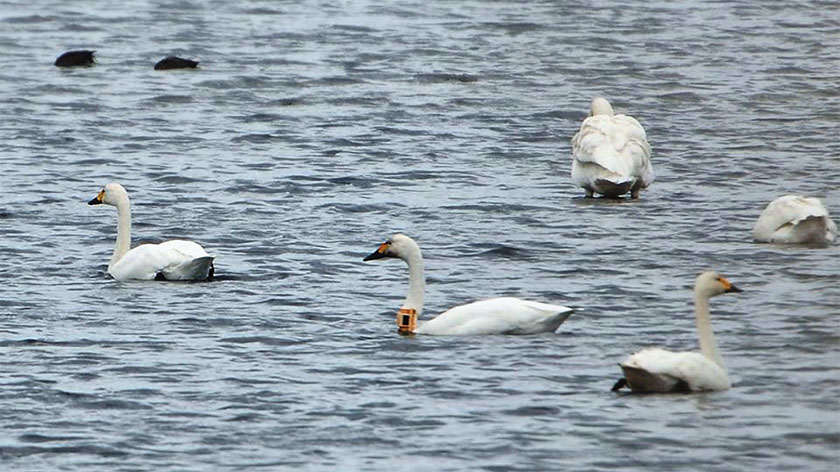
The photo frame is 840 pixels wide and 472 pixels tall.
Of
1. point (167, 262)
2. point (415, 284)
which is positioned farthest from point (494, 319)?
point (167, 262)

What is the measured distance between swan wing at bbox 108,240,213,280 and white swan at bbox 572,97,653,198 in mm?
5314

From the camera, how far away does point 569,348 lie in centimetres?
1510

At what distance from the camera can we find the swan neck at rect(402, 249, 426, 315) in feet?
52.5

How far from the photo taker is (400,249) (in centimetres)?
1617

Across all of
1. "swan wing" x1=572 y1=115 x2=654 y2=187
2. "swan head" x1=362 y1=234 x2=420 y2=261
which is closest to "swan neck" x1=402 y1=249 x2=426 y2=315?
A: "swan head" x1=362 y1=234 x2=420 y2=261

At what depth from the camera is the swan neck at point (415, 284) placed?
16.0m

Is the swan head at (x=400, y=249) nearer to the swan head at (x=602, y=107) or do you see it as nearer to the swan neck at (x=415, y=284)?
the swan neck at (x=415, y=284)

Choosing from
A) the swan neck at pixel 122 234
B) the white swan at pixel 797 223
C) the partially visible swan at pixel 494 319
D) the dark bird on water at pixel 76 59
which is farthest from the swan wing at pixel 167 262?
the dark bird on water at pixel 76 59

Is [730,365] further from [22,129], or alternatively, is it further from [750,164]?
[22,129]

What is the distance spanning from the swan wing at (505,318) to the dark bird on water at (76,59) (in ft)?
70.4

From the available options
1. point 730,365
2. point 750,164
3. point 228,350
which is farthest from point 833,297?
point 750,164

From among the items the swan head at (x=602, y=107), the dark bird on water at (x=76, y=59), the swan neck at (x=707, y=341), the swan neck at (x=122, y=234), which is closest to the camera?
the swan neck at (x=707, y=341)

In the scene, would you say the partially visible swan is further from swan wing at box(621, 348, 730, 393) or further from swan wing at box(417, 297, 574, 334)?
swan wing at box(621, 348, 730, 393)

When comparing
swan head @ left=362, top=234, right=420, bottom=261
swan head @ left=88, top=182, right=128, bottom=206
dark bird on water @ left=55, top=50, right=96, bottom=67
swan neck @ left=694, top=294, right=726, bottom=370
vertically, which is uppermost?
swan neck @ left=694, top=294, right=726, bottom=370
